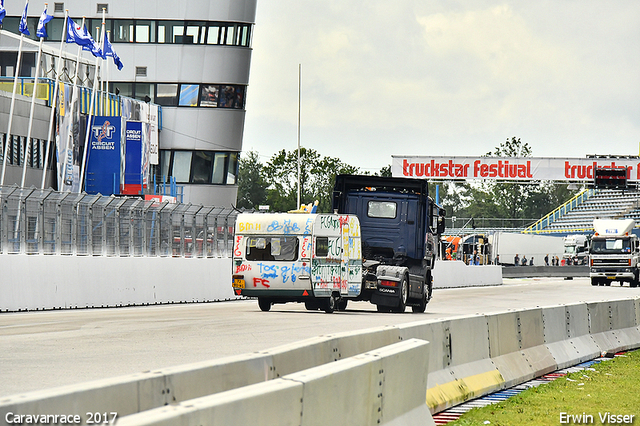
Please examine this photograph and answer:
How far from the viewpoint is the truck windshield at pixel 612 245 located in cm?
5301

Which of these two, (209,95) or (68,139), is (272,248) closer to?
(68,139)

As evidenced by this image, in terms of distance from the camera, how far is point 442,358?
33.7 feet

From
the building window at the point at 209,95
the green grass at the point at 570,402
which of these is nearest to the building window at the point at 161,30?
the building window at the point at 209,95

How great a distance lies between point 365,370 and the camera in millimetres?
6832

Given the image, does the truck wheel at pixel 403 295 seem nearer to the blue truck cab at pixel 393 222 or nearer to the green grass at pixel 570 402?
the blue truck cab at pixel 393 222

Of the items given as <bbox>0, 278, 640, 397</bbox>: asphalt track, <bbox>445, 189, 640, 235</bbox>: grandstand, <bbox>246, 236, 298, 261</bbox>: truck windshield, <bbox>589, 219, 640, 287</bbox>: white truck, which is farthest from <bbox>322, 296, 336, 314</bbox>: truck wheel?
<bbox>445, 189, 640, 235</bbox>: grandstand

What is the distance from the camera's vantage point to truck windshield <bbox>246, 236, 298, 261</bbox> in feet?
75.7

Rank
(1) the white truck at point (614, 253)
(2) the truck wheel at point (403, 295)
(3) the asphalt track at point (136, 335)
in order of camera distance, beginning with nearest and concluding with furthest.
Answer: (3) the asphalt track at point (136, 335)
(2) the truck wheel at point (403, 295)
(1) the white truck at point (614, 253)

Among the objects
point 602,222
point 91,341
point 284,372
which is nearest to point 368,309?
point 91,341

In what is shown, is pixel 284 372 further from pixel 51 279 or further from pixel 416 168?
pixel 416 168

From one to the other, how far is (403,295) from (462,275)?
2645 centimetres

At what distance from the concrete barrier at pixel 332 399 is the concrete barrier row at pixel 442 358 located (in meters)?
0.19

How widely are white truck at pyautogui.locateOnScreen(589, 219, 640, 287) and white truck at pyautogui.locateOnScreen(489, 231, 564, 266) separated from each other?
26.8 metres

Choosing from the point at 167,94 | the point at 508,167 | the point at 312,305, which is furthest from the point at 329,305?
the point at 508,167
